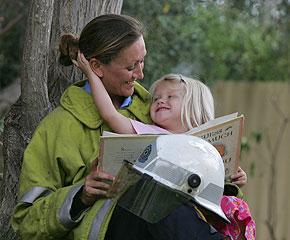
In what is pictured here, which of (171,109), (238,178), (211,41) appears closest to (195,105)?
(171,109)

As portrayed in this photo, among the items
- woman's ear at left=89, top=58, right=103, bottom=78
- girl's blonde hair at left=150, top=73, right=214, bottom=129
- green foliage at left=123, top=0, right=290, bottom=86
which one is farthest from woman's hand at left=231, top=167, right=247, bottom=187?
green foliage at left=123, top=0, right=290, bottom=86

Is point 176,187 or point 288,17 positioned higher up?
point 288,17

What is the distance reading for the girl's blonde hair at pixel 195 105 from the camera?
408 centimetres

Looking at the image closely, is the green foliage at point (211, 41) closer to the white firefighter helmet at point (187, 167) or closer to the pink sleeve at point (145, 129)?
the pink sleeve at point (145, 129)

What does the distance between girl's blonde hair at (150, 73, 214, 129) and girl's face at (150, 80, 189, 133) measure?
2cm

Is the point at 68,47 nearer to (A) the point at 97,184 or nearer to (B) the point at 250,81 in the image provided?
(A) the point at 97,184

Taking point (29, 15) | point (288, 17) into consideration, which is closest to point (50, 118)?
point (29, 15)

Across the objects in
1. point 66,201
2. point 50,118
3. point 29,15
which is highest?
point 29,15

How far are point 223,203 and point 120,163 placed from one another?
18.6 inches

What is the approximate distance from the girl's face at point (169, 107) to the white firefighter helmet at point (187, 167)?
0.47 metres

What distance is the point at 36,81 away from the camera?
4324 millimetres

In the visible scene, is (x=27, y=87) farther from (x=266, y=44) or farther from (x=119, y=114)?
(x=266, y=44)

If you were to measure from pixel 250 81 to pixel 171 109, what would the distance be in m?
4.73

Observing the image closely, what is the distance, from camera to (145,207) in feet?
→ 11.4
